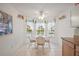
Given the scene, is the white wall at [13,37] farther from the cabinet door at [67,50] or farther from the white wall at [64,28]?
the cabinet door at [67,50]

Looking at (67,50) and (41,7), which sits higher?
(41,7)

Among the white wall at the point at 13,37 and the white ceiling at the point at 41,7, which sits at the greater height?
the white ceiling at the point at 41,7

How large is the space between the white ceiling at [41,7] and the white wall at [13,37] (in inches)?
3.5

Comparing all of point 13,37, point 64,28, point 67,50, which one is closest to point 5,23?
point 13,37

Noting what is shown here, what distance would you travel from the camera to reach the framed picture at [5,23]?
2502mm

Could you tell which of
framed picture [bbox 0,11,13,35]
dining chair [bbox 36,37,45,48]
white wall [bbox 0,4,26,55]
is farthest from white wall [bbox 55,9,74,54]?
framed picture [bbox 0,11,13,35]

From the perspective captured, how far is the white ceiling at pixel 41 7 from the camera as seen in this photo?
2497mm

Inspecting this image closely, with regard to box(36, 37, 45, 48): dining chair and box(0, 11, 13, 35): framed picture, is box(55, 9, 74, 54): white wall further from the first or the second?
box(0, 11, 13, 35): framed picture

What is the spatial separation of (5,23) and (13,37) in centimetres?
24

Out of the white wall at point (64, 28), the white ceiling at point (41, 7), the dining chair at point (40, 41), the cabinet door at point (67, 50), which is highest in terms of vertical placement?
the white ceiling at point (41, 7)

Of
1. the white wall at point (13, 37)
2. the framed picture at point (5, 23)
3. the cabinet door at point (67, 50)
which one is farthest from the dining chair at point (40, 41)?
the framed picture at point (5, 23)

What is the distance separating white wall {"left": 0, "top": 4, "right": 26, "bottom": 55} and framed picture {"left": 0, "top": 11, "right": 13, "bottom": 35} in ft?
0.15

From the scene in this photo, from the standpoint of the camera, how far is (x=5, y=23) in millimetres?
2520

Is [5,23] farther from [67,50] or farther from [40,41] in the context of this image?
[67,50]
